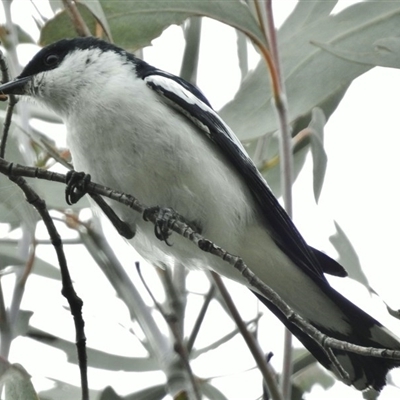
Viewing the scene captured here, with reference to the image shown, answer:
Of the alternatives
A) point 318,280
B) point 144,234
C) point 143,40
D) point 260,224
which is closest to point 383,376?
point 318,280

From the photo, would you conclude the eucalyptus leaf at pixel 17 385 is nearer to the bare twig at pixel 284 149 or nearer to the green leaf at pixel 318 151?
the bare twig at pixel 284 149

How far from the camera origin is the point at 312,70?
8.77 feet

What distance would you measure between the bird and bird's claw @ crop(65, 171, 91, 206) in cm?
7

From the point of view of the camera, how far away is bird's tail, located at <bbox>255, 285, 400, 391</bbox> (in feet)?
7.46

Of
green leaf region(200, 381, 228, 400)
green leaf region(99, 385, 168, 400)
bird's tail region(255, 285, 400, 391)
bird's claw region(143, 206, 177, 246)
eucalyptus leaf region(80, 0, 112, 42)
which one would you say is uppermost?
eucalyptus leaf region(80, 0, 112, 42)

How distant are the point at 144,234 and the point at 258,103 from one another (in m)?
0.56

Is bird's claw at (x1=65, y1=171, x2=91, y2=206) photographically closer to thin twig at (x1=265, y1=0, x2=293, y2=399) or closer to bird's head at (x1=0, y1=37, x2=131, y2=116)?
bird's head at (x1=0, y1=37, x2=131, y2=116)

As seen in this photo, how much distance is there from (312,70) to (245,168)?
49 centimetres

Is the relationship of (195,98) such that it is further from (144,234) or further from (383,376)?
(383,376)

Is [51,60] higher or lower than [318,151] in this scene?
higher

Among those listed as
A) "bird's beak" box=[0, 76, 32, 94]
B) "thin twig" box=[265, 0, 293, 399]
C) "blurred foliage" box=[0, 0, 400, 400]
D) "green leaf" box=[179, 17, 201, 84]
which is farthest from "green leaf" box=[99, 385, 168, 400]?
"green leaf" box=[179, 17, 201, 84]

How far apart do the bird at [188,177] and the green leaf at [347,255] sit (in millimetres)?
114

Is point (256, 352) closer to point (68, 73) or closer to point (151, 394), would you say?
point (151, 394)

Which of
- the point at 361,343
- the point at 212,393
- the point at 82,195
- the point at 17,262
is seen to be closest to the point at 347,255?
the point at 361,343
